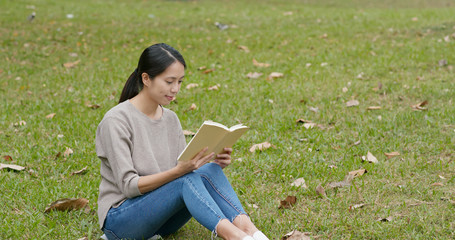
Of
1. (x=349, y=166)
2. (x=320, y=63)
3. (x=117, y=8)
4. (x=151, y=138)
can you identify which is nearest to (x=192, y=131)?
(x=349, y=166)

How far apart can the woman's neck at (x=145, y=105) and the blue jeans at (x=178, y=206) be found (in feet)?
1.32

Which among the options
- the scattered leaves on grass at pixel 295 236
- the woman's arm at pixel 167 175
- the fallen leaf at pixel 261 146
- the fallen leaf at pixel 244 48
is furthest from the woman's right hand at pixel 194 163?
the fallen leaf at pixel 244 48

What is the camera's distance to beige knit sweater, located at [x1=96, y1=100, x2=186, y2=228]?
276 cm

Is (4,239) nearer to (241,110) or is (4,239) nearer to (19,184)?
(19,184)

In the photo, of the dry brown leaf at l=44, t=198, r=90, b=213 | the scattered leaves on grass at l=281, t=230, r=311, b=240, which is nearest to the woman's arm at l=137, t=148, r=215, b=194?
the scattered leaves on grass at l=281, t=230, r=311, b=240

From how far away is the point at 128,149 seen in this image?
2.79 m

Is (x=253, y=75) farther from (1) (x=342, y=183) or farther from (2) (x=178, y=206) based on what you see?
(2) (x=178, y=206)

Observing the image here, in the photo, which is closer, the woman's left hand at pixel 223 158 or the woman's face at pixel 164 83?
the woman's face at pixel 164 83

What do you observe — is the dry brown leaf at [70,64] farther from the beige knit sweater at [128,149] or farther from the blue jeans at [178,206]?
the blue jeans at [178,206]

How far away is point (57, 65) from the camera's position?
7438 mm

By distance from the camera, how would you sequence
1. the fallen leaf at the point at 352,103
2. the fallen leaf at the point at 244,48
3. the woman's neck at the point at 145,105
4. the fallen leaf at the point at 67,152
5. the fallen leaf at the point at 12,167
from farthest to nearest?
1. the fallen leaf at the point at 244,48
2. the fallen leaf at the point at 352,103
3. the fallen leaf at the point at 67,152
4. the fallen leaf at the point at 12,167
5. the woman's neck at the point at 145,105

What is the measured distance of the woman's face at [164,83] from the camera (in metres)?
2.91

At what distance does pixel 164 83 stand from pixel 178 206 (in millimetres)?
645

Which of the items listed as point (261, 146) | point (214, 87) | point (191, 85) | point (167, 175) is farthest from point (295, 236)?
point (191, 85)
